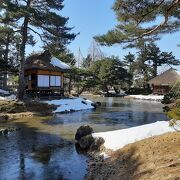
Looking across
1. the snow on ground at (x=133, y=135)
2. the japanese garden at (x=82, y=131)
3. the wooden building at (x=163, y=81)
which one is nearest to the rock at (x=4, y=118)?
the japanese garden at (x=82, y=131)

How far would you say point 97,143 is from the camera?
1091 cm

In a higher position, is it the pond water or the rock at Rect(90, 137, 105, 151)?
the rock at Rect(90, 137, 105, 151)

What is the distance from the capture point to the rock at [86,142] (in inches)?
448

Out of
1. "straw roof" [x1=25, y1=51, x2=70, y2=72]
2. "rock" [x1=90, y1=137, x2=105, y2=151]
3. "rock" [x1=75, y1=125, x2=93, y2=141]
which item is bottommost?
"rock" [x1=90, y1=137, x2=105, y2=151]

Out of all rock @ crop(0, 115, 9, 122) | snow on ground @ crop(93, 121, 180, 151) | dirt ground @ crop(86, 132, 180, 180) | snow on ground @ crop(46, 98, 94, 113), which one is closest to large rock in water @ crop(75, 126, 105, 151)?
snow on ground @ crop(93, 121, 180, 151)

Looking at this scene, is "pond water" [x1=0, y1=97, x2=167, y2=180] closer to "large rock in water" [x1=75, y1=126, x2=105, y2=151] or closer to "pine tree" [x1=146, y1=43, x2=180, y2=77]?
"large rock in water" [x1=75, y1=126, x2=105, y2=151]

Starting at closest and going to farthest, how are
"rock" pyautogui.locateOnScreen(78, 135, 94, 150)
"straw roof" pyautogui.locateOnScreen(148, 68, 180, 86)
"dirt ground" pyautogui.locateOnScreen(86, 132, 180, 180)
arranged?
"dirt ground" pyautogui.locateOnScreen(86, 132, 180, 180) < "rock" pyautogui.locateOnScreen(78, 135, 94, 150) < "straw roof" pyautogui.locateOnScreen(148, 68, 180, 86)

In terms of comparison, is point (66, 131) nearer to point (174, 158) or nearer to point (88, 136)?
point (88, 136)

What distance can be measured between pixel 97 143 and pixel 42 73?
21245mm

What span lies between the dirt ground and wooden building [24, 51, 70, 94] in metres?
22.1

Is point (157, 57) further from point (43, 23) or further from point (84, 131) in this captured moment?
point (84, 131)

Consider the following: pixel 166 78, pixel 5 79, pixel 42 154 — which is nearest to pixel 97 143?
pixel 42 154

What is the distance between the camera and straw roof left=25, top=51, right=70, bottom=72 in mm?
30302

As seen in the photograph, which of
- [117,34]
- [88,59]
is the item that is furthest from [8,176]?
[88,59]
